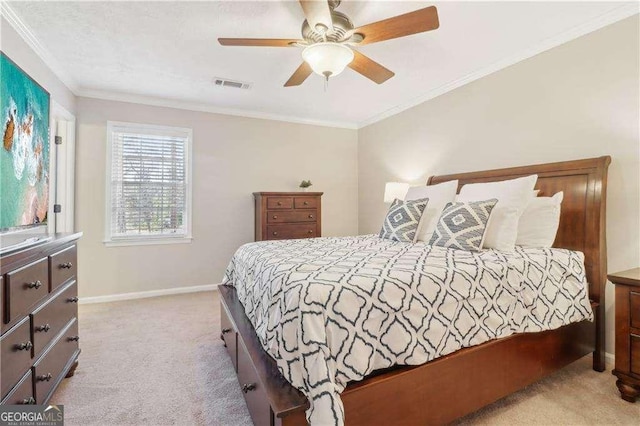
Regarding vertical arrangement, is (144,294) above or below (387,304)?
below

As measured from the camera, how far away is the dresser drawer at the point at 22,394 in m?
1.26

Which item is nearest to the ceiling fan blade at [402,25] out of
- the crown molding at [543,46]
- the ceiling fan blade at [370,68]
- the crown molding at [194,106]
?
the ceiling fan blade at [370,68]

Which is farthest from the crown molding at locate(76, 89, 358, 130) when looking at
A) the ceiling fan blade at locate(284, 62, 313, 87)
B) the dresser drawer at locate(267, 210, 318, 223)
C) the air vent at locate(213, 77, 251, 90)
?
the ceiling fan blade at locate(284, 62, 313, 87)

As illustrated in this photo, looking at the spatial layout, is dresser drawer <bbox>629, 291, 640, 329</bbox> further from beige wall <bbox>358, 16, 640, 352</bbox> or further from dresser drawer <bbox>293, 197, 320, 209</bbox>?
dresser drawer <bbox>293, 197, 320, 209</bbox>

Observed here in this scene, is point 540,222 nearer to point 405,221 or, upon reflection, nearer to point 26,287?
point 405,221

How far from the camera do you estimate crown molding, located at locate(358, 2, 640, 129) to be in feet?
7.09

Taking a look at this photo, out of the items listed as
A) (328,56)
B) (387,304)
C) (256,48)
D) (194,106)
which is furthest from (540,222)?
(194,106)

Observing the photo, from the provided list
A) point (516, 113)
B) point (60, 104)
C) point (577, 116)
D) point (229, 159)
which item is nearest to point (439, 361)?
point (577, 116)

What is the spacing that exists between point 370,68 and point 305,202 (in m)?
2.27

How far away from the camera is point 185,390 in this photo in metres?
1.90

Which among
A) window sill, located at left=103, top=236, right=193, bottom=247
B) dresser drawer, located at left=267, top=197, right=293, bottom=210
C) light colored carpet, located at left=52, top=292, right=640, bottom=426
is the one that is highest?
dresser drawer, located at left=267, top=197, right=293, bottom=210

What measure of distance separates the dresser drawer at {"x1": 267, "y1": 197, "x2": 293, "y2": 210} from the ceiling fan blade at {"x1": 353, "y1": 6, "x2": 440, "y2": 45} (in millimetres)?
2506
